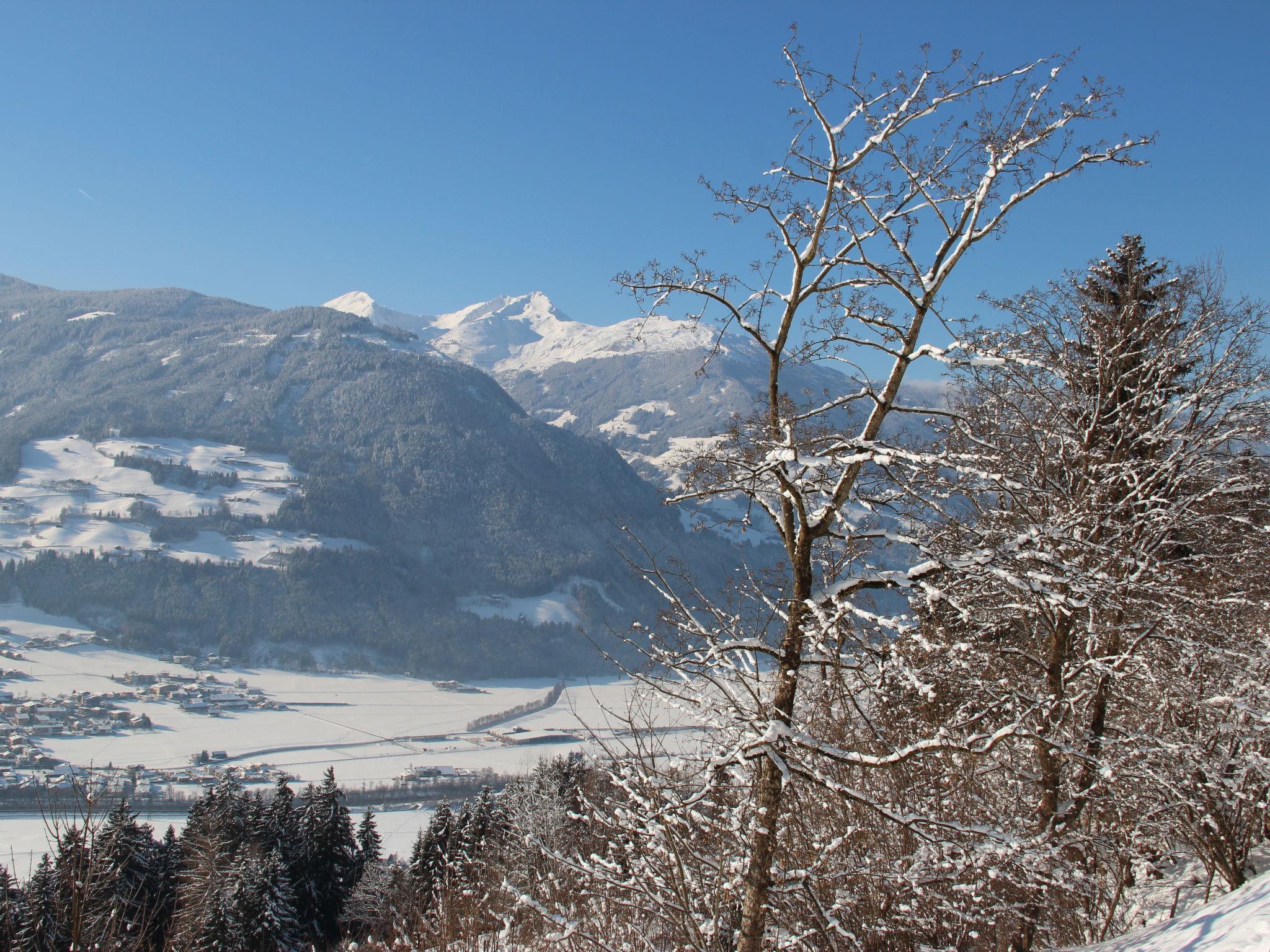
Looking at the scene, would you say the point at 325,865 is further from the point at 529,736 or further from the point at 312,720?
the point at 312,720

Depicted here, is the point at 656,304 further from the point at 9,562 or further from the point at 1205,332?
the point at 9,562

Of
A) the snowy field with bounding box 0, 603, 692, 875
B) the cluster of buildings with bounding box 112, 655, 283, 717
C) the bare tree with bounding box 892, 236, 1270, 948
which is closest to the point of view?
the bare tree with bounding box 892, 236, 1270, 948

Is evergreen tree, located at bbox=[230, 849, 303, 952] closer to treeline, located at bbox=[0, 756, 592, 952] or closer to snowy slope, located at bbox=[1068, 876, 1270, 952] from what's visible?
treeline, located at bbox=[0, 756, 592, 952]

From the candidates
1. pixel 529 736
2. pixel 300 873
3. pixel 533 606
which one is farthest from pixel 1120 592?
pixel 533 606

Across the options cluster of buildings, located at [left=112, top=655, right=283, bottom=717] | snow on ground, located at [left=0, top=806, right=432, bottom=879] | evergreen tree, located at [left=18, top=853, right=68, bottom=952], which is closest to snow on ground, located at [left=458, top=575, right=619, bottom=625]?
cluster of buildings, located at [left=112, top=655, right=283, bottom=717]

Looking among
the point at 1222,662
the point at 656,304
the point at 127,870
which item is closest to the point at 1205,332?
the point at 1222,662

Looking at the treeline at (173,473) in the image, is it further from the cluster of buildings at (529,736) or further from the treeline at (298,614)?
the cluster of buildings at (529,736)
